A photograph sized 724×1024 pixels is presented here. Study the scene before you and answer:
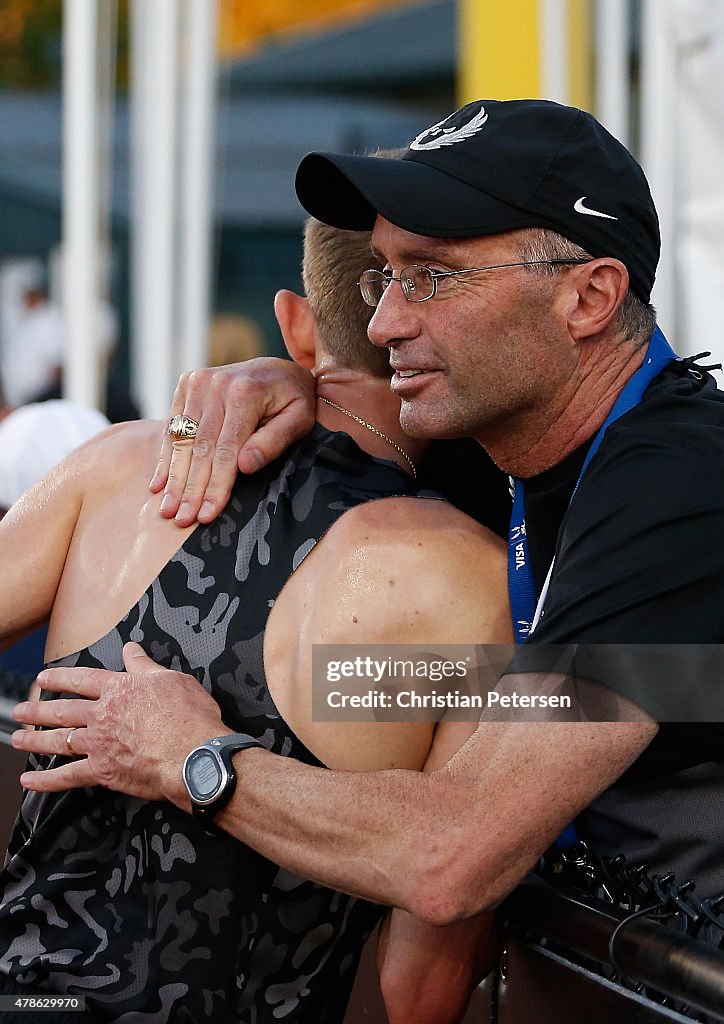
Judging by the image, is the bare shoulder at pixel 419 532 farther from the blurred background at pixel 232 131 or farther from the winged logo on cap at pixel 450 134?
the blurred background at pixel 232 131

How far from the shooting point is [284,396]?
7.56ft

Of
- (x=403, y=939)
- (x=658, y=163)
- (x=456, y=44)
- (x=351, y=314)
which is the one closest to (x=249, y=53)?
(x=456, y=44)

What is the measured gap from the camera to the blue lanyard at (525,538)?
6.46 feet

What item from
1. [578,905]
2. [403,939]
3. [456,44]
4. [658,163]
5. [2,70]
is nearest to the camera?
[578,905]

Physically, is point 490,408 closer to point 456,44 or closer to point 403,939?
point 403,939

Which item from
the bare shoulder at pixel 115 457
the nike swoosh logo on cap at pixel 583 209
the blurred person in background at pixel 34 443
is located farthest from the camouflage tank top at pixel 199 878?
the blurred person in background at pixel 34 443

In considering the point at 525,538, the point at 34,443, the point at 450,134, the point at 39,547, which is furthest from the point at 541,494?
the point at 34,443

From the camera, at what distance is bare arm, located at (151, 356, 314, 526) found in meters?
2.11

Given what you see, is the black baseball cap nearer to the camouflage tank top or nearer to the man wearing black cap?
the man wearing black cap

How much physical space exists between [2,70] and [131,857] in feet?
36.8

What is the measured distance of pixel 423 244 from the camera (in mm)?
2109

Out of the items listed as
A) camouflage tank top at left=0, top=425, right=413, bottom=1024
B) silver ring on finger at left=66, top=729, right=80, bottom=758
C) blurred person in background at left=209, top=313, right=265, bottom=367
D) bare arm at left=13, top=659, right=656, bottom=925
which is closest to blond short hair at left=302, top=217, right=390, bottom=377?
camouflage tank top at left=0, top=425, right=413, bottom=1024

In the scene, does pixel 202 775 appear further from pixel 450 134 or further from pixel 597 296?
pixel 450 134

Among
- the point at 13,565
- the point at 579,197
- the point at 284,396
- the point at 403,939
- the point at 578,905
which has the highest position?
the point at 579,197
